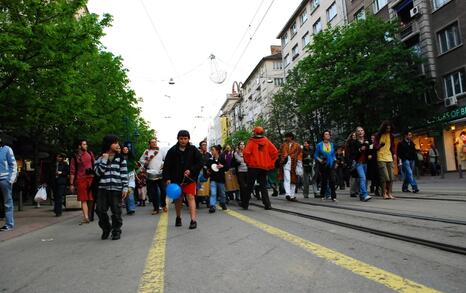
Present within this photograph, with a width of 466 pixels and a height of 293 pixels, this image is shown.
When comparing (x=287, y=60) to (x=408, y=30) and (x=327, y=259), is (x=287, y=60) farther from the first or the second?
(x=327, y=259)

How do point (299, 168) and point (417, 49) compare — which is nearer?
point (299, 168)

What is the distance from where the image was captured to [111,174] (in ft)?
23.0

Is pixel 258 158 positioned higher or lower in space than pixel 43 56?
lower

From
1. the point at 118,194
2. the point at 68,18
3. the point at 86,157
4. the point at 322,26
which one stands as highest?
the point at 322,26

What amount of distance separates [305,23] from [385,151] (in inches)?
1700

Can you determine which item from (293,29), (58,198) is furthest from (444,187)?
(293,29)

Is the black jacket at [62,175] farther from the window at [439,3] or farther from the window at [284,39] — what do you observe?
the window at [284,39]

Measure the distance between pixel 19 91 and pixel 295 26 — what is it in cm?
4719

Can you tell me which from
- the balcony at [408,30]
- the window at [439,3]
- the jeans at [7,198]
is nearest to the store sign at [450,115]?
the balcony at [408,30]

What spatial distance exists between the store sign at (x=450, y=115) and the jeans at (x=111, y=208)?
2353 cm

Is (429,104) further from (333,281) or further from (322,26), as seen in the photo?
(333,281)

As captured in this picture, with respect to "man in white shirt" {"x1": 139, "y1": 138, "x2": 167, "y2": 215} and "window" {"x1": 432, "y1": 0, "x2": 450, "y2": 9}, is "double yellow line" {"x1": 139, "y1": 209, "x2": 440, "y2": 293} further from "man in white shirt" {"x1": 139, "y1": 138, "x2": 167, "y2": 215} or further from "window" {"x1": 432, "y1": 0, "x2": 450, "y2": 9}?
Answer: "window" {"x1": 432, "y1": 0, "x2": 450, "y2": 9}

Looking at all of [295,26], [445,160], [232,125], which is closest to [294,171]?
[445,160]

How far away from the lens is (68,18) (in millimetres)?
13656
